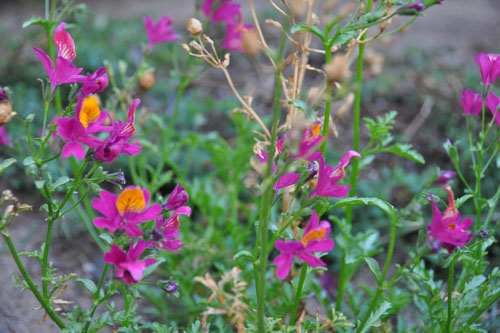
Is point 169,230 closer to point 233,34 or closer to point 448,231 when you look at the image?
point 448,231

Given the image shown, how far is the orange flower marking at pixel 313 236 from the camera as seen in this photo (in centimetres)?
104

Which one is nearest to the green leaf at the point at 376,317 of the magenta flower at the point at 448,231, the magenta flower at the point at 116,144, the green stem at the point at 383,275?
the green stem at the point at 383,275

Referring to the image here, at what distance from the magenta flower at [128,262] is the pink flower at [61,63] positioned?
45cm

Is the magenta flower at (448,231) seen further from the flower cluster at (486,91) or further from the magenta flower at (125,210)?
the magenta flower at (125,210)

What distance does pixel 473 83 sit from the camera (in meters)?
3.24

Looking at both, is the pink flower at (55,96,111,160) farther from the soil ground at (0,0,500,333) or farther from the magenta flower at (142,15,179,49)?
the magenta flower at (142,15,179,49)

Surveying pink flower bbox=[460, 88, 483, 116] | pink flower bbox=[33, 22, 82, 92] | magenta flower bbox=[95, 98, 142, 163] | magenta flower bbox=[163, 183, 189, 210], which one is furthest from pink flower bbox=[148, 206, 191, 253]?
pink flower bbox=[460, 88, 483, 116]

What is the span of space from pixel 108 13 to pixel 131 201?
5.03 meters

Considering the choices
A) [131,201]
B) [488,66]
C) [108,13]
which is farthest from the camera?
[108,13]

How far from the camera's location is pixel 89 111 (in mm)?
1085

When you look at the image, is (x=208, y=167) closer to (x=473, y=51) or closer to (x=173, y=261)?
(x=173, y=261)

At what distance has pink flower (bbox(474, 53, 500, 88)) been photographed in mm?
1374

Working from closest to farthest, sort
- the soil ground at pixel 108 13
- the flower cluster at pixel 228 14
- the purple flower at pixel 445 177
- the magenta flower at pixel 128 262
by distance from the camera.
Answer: the magenta flower at pixel 128 262 < the purple flower at pixel 445 177 < the soil ground at pixel 108 13 < the flower cluster at pixel 228 14

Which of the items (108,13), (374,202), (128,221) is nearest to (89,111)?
(128,221)
